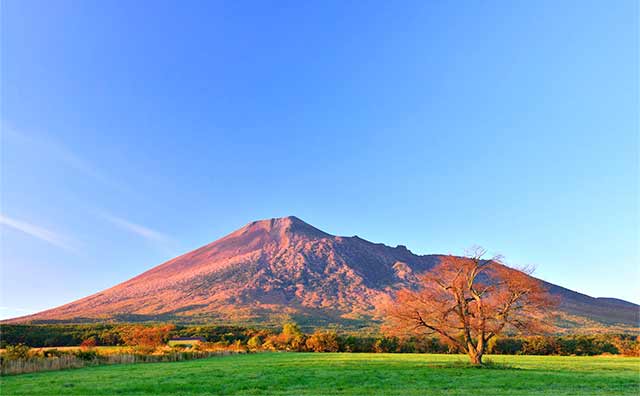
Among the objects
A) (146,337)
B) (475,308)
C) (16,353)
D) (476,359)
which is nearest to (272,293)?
(146,337)

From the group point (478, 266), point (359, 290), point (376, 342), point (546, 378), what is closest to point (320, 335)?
point (376, 342)

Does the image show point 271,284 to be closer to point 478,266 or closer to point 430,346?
point 430,346

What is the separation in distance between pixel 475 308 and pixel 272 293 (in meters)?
132

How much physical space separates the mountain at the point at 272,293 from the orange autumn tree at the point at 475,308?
88198 mm

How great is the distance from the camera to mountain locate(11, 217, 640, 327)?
420 feet

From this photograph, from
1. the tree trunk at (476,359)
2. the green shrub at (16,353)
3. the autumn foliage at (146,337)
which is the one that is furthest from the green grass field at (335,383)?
the autumn foliage at (146,337)

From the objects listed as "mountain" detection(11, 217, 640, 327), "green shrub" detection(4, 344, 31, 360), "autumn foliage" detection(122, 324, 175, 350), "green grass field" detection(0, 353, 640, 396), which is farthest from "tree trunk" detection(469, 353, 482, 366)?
"mountain" detection(11, 217, 640, 327)

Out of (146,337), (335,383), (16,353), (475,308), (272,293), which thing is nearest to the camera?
(335,383)

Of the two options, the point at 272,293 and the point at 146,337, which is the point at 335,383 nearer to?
the point at 146,337

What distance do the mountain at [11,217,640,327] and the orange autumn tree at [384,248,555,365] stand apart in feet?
289

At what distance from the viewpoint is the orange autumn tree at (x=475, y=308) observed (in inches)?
1012

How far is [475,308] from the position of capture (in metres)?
26.0

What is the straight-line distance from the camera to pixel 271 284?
15988 cm

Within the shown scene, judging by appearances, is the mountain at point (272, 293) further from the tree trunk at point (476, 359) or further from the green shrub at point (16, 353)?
the green shrub at point (16, 353)
